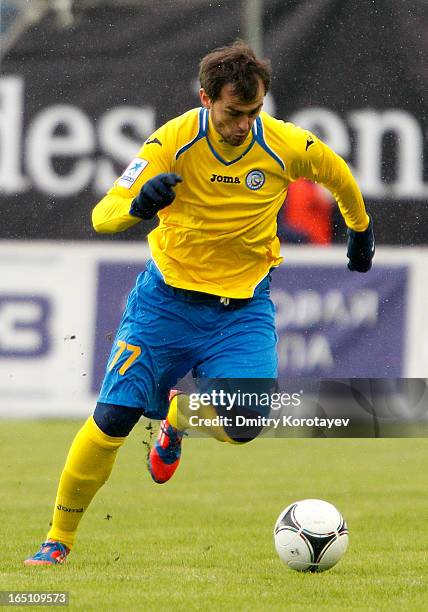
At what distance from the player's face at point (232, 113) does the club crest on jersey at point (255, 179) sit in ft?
0.80

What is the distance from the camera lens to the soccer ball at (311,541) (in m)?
5.12

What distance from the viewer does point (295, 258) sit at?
9.37 meters

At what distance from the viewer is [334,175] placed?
5.58 metres

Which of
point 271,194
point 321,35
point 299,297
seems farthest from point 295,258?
point 271,194

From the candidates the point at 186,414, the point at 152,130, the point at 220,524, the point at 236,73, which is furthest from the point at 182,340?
the point at 152,130

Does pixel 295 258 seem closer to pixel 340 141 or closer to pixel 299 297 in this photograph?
pixel 299 297

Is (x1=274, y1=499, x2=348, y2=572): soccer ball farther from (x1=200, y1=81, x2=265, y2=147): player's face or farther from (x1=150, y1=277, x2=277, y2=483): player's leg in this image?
(x1=200, y1=81, x2=265, y2=147): player's face

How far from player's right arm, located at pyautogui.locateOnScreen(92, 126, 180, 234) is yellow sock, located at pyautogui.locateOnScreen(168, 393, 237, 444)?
994 mm

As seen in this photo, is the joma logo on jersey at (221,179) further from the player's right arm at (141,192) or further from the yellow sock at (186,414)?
the yellow sock at (186,414)

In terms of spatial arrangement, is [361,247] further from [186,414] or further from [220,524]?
[220,524]

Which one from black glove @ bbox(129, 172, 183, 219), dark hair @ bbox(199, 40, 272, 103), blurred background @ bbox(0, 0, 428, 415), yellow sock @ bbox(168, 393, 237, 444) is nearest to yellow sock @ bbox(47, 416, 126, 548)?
yellow sock @ bbox(168, 393, 237, 444)

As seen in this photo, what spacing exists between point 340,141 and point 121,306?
1.88m

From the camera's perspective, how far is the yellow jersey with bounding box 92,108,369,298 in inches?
213

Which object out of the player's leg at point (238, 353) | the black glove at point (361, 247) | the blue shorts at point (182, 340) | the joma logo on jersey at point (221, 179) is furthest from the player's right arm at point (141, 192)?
the black glove at point (361, 247)
